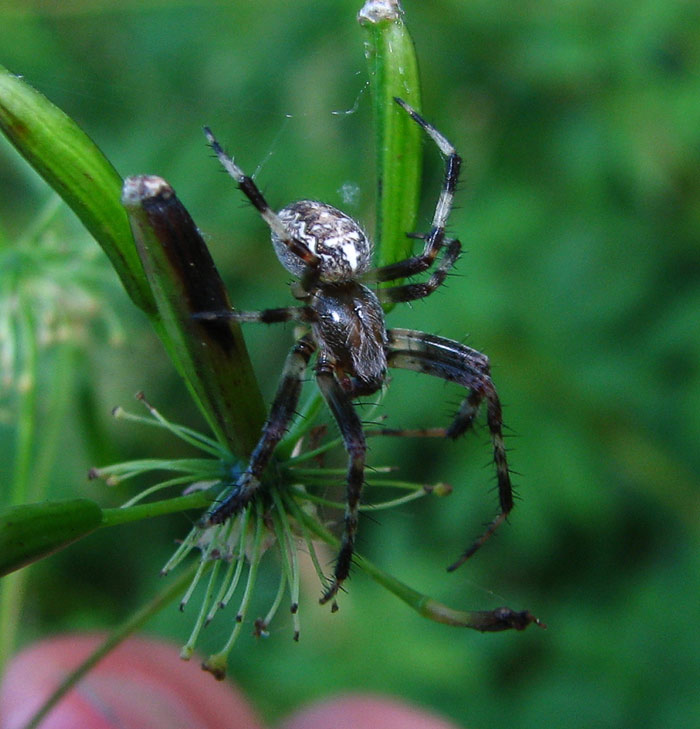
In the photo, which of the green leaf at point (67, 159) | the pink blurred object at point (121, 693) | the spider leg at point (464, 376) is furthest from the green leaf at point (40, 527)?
the pink blurred object at point (121, 693)

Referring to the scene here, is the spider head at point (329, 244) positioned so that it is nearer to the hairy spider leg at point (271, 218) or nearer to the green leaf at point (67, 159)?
the hairy spider leg at point (271, 218)

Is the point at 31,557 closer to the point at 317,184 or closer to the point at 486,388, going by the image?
the point at 486,388

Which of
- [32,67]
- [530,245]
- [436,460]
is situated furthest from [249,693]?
[32,67]

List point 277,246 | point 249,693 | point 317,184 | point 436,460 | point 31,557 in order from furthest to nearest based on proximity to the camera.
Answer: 1. point 436,460
2. point 317,184
3. point 249,693
4. point 277,246
5. point 31,557

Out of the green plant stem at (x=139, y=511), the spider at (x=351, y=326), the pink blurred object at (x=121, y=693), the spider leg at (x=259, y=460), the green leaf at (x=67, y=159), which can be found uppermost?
the spider at (x=351, y=326)

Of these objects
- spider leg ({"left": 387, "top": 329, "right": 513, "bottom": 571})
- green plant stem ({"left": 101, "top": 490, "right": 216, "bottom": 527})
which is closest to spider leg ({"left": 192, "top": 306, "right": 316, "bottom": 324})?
spider leg ({"left": 387, "top": 329, "right": 513, "bottom": 571})

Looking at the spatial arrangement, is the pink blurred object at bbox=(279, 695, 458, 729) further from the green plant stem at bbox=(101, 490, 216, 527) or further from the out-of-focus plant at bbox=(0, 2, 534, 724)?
the green plant stem at bbox=(101, 490, 216, 527)
